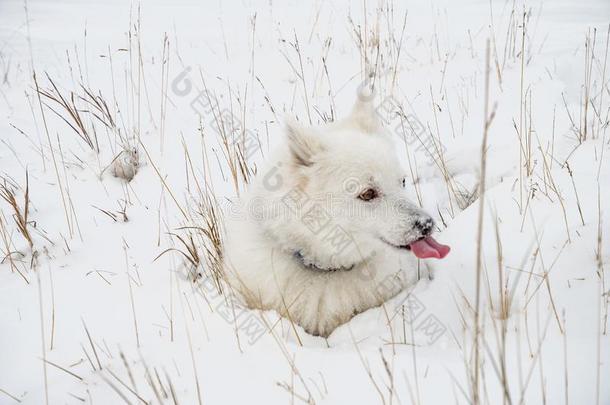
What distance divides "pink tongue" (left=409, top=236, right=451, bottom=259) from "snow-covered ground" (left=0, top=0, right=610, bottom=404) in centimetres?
16

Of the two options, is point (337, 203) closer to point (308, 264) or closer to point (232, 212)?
Answer: point (308, 264)

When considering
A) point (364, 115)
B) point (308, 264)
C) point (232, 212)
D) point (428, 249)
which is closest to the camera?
point (428, 249)

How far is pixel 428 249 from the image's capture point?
6.79 ft

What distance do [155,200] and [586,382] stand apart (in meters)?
2.94

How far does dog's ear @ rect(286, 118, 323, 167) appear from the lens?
211 centimetres

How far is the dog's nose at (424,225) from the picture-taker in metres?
2.09

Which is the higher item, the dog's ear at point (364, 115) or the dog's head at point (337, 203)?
the dog's ear at point (364, 115)

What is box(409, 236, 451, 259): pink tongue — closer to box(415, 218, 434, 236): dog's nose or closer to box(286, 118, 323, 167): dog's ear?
box(415, 218, 434, 236): dog's nose

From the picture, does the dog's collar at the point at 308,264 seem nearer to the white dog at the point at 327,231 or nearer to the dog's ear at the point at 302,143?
the white dog at the point at 327,231

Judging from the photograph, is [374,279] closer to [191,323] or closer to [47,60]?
[191,323]

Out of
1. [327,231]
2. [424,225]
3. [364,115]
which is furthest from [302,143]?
[424,225]

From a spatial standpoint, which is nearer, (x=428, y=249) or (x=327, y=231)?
(x=428, y=249)

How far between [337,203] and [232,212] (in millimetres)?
834

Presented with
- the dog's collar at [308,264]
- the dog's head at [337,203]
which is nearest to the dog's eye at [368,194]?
the dog's head at [337,203]
